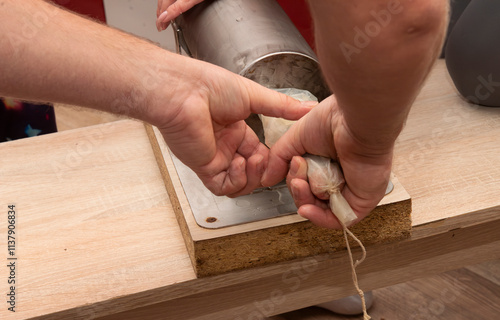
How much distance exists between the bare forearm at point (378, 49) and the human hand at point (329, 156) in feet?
0.25

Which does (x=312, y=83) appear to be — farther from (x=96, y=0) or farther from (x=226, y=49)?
(x=96, y=0)

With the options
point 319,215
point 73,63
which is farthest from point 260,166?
point 73,63

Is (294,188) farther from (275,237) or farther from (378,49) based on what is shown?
(378,49)

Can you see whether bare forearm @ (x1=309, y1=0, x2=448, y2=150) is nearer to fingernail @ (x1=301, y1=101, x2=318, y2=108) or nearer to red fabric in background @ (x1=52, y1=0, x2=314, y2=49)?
fingernail @ (x1=301, y1=101, x2=318, y2=108)

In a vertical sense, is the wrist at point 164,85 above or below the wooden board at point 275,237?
above

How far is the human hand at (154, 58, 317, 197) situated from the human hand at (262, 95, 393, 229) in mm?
35

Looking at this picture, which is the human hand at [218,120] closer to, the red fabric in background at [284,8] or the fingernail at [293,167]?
the fingernail at [293,167]

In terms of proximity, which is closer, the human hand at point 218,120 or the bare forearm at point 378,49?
the bare forearm at point 378,49

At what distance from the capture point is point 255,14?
800 millimetres

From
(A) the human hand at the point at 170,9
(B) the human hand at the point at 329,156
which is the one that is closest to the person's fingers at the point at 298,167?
(B) the human hand at the point at 329,156

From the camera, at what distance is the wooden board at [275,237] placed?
0.68 meters

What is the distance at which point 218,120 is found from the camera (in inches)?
27.7

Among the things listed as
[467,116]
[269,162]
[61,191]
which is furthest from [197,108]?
[467,116]

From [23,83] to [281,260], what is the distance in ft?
1.24
